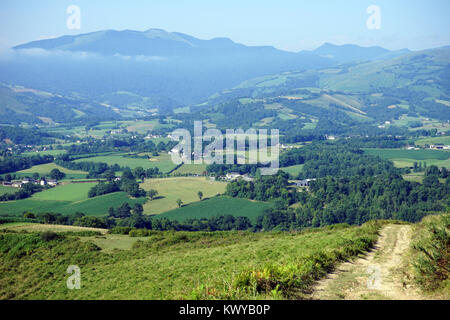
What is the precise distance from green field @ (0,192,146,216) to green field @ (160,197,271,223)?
7.25 m

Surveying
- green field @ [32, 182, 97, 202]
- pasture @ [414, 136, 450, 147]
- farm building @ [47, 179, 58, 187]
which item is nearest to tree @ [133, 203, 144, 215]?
green field @ [32, 182, 97, 202]

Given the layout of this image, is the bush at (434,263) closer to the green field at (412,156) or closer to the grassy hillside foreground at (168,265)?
the grassy hillside foreground at (168,265)

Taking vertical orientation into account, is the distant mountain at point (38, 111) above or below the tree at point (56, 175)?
above

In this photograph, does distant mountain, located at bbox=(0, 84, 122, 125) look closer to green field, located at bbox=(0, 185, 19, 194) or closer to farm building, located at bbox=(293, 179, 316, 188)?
green field, located at bbox=(0, 185, 19, 194)

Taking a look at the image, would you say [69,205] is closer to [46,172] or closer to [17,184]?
[17,184]

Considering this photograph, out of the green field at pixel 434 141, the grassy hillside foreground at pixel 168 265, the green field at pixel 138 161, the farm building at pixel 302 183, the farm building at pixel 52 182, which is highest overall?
the grassy hillside foreground at pixel 168 265

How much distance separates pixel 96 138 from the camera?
116062 mm

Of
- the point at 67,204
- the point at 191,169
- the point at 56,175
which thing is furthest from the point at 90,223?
the point at 191,169

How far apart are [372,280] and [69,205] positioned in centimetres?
4763

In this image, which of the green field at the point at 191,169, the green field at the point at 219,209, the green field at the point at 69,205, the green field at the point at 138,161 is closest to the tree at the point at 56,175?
the green field at the point at 138,161

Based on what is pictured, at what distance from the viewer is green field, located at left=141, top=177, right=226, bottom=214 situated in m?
51.2

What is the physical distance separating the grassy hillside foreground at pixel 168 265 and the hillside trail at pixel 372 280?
0.42 metres

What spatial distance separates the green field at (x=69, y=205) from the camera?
48.2m
